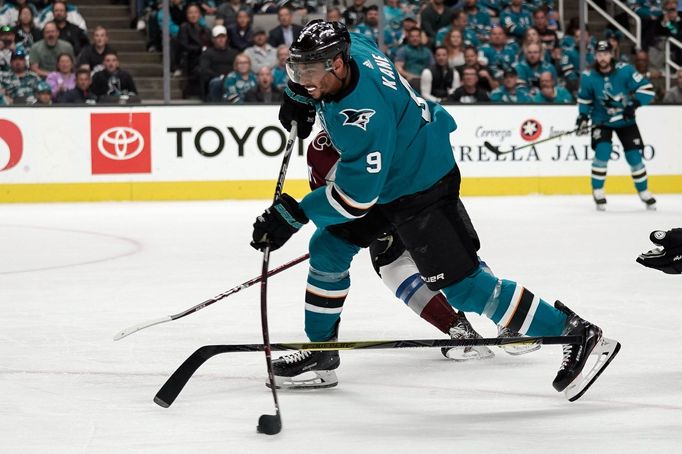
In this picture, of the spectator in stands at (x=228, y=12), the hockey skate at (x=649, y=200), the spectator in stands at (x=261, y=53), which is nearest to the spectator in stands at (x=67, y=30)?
the spectator in stands at (x=228, y=12)

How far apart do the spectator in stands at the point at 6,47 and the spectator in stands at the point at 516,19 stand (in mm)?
4340

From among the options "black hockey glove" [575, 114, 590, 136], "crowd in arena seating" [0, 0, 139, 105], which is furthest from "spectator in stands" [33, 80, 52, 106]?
"black hockey glove" [575, 114, 590, 136]

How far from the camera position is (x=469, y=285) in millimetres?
3223

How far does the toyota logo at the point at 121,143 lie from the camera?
31.0 ft

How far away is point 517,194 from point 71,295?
5.50 m

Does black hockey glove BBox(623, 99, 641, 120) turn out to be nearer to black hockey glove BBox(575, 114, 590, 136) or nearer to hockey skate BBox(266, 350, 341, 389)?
black hockey glove BBox(575, 114, 590, 136)

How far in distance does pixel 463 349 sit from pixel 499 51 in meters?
7.11

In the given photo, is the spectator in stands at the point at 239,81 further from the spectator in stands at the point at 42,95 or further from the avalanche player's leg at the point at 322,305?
the avalanche player's leg at the point at 322,305

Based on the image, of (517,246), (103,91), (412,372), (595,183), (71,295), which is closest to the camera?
(412,372)

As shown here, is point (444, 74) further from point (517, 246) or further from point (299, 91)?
point (299, 91)

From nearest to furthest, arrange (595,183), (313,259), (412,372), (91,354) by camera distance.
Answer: (313,259) < (412,372) < (91,354) < (595,183)

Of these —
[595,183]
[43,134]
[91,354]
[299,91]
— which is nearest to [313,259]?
[299,91]

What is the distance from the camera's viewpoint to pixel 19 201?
9391mm

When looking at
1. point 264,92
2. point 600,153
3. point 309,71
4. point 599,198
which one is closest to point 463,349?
point 309,71
